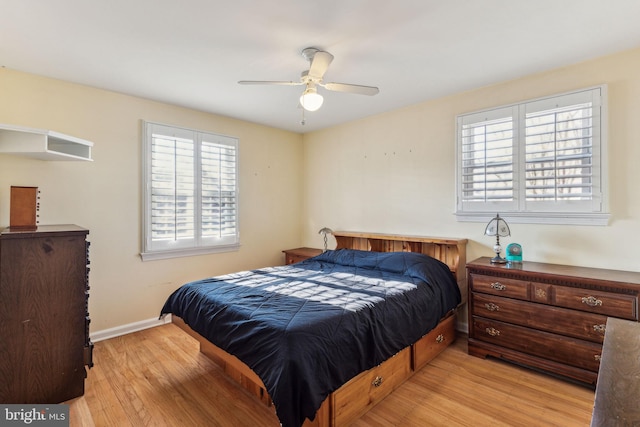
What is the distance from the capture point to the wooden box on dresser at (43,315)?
200 cm

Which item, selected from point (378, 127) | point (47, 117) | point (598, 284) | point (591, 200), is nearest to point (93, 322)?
point (47, 117)

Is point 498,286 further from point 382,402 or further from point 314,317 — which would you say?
point 314,317

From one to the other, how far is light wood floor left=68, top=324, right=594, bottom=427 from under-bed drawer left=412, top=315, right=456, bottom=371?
0.23ft

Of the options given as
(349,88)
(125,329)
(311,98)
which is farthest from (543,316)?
(125,329)

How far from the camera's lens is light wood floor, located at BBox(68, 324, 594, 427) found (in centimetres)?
196

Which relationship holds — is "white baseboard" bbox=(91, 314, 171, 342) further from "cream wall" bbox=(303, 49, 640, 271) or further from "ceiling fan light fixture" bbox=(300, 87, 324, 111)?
"ceiling fan light fixture" bbox=(300, 87, 324, 111)

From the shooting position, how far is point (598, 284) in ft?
7.20

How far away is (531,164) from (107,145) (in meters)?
4.16

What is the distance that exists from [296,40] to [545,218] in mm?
2620

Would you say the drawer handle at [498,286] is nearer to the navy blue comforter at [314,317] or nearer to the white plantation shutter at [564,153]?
the navy blue comforter at [314,317]

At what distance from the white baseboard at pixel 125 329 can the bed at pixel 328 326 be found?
1.03 meters

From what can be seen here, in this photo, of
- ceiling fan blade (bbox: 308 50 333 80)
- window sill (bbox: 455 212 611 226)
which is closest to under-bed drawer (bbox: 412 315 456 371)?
window sill (bbox: 455 212 611 226)

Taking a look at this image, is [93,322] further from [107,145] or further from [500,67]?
[500,67]
